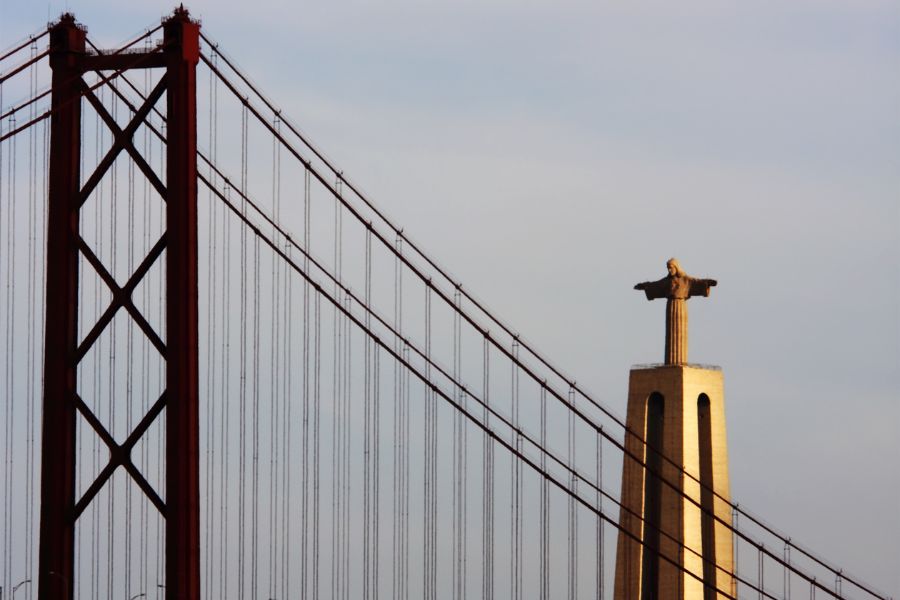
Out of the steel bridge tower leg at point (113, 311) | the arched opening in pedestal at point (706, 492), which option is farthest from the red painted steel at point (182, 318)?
the arched opening in pedestal at point (706, 492)

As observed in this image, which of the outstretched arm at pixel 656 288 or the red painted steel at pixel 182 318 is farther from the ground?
the outstretched arm at pixel 656 288

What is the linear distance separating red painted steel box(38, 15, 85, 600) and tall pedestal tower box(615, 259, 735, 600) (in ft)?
120

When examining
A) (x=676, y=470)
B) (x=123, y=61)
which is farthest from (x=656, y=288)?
(x=123, y=61)

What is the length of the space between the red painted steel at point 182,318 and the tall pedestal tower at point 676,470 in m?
36.6

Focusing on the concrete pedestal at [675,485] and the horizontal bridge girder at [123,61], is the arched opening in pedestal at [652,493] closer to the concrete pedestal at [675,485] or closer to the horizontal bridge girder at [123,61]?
the concrete pedestal at [675,485]

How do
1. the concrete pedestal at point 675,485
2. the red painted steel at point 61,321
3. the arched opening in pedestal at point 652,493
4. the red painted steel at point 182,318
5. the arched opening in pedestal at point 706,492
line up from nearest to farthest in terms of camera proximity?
1. the red painted steel at point 182,318
2. the red painted steel at point 61,321
3. the concrete pedestal at point 675,485
4. the arched opening in pedestal at point 706,492
5. the arched opening in pedestal at point 652,493

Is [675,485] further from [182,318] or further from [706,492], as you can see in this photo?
[182,318]

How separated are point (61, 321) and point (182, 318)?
2981mm

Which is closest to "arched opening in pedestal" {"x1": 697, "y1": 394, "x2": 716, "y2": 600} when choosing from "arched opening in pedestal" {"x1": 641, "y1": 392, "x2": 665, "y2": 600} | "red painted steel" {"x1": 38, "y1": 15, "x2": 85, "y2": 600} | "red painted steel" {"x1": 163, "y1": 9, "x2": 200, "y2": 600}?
"arched opening in pedestal" {"x1": 641, "y1": 392, "x2": 665, "y2": 600}

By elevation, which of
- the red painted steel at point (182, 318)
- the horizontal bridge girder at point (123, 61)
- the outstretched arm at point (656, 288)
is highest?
the outstretched arm at point (656, 288)

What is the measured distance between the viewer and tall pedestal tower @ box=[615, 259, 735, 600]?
89625 millimetres

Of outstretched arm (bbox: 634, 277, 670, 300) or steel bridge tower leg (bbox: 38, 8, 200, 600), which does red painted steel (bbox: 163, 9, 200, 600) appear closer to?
steel bridge tower leg (bbox: 38, 8, 200, 600)

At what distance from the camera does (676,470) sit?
294 ft

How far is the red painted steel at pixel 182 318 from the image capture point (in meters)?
54.7
